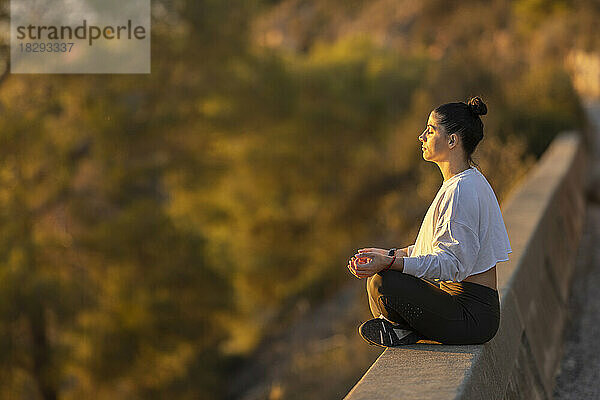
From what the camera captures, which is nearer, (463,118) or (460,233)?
(460,233)

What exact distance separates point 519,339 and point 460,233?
3.33 feet

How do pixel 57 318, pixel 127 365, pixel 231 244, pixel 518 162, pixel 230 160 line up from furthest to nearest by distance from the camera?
pixel 231 244 → pixel 230 160 → pixel 127 365 → pixel 57 318 → pixel 518 162

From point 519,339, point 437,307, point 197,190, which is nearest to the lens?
point 437,307

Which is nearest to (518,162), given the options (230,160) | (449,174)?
(449,174)

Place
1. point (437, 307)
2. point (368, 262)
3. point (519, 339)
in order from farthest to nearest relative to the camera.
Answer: point (519, 339)
point (437, 307)
point (368, 262)

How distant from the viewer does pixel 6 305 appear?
1167cm

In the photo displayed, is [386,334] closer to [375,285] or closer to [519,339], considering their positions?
[375,285]

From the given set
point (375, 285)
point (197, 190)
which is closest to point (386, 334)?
point (375, 285)

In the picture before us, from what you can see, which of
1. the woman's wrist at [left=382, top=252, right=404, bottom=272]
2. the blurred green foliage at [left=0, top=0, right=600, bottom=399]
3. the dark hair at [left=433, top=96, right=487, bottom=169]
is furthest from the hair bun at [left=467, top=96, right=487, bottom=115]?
the blurred green foliage at [left=0, top=0, right=600, bottom=399]

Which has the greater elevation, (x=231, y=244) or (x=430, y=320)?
(x=430, y=320)

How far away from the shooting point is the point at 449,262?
274cm

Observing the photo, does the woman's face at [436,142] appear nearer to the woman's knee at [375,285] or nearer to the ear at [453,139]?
the ear at [453,139]

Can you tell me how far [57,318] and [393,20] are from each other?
32.3 metres

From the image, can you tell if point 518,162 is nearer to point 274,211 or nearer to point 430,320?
point 430,320
